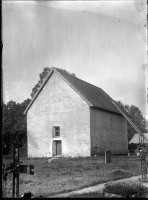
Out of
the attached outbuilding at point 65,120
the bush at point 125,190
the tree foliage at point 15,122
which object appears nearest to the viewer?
the bush at point 125,190

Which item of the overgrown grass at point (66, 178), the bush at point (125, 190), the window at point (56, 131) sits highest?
the window at point (56, 131)

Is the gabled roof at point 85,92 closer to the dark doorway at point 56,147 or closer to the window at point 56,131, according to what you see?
the window at point 56,131

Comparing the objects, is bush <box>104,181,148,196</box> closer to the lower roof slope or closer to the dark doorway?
the lower roof slope

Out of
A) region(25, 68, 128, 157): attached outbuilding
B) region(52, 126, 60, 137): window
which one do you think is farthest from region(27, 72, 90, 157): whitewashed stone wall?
region(52, 126, 60, 137): window

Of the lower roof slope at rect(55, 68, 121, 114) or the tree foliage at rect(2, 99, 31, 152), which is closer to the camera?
the lower roof slope at rect(55, 68, 121, 114)

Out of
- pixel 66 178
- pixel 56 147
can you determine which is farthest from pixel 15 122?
pixel 66 178

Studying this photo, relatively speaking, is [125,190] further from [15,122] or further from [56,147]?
[15,122]

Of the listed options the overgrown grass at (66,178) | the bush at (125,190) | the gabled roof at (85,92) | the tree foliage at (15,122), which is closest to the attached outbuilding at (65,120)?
the gabled roof at (85,92)

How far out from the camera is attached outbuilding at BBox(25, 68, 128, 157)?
1094 inches

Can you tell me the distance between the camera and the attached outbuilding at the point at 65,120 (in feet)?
91.1

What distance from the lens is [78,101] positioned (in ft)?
92.4

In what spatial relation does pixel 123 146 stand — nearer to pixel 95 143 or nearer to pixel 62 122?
pixel 95 143

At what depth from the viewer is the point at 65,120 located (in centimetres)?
2858

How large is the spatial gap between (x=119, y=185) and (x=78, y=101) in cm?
2134
